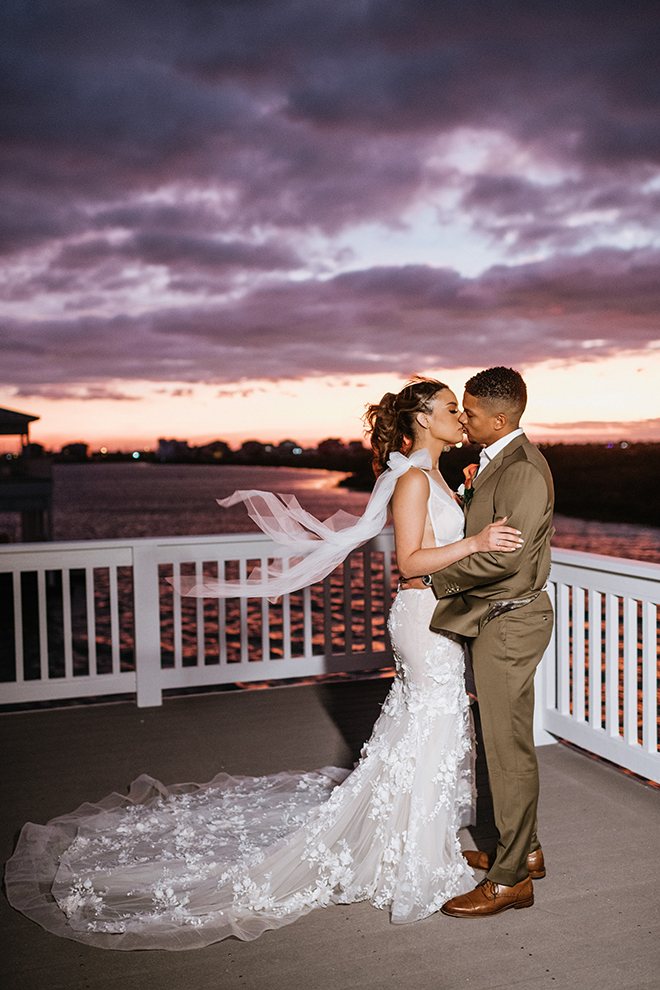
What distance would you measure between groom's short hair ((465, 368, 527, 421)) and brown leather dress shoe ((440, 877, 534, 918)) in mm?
1478

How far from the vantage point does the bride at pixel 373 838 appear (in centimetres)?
237

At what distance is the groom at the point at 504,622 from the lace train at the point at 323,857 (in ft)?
0.67

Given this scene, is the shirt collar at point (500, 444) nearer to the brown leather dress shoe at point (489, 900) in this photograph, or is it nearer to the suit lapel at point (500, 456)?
the suit lapel at point (500, 456)

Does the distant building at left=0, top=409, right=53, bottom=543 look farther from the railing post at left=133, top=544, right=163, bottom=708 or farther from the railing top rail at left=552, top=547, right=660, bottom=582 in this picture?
the railing top rail at left=552, top=547, right=660, bottom=582

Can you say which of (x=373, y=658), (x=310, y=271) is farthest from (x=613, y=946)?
(x=310, y=271)

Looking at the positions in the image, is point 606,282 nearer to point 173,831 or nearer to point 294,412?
point 173,831

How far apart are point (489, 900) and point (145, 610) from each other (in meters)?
3.03

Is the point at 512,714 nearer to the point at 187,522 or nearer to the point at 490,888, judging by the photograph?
the point at 490,888

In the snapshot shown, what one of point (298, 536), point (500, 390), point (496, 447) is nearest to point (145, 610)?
point (298, 536)

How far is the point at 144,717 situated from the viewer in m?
4.71

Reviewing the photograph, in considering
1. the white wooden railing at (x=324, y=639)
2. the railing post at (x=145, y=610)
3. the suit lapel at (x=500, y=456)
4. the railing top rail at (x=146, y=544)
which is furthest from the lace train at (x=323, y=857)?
the railing post at (x=145, y=610)

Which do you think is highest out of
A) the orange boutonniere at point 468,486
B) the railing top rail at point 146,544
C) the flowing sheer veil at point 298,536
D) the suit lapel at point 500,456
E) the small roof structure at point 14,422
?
the small roof structure at point 14,422

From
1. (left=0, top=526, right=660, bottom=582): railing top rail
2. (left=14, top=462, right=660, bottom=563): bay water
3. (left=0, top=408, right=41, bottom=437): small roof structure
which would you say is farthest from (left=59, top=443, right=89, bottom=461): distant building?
(left=0, top=526, right=660, bottom=582): railing top rail

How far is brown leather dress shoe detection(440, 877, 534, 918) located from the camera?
235 cm
